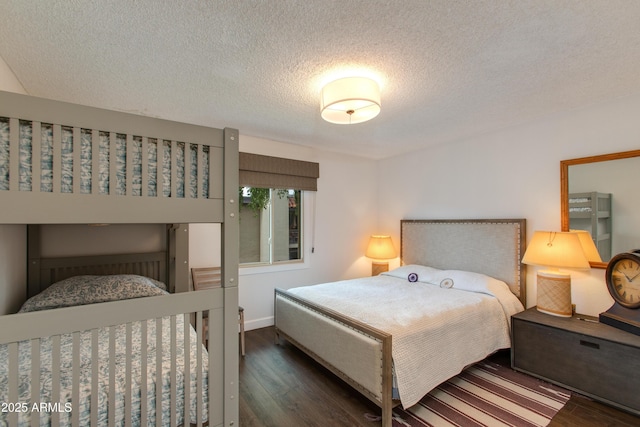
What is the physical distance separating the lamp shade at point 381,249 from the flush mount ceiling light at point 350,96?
7.43ft

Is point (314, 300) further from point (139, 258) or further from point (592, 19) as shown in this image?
point (592, 19)

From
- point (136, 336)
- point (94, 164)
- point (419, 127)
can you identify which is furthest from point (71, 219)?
point (419, 127)

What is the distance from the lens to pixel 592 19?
4.67ft

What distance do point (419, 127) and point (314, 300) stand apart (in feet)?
6.76

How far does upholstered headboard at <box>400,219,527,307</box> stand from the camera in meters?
2.89

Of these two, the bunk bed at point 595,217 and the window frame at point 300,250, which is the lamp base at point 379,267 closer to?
the window frame at point 300,250

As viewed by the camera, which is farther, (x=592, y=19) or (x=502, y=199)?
(x=502, y=199)

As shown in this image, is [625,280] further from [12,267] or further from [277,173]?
[12,267]

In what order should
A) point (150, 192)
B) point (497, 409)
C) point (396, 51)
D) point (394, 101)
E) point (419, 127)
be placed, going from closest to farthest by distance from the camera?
point (150, 192) < point (396, 51) < point (497, 409) < point (394, 101) < point (419, 127)

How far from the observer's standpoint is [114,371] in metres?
1.10

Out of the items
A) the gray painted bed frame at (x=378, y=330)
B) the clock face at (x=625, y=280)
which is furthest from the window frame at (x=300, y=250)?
the clock face at (x=625, y=280)

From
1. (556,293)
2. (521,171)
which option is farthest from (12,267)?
(521,171)

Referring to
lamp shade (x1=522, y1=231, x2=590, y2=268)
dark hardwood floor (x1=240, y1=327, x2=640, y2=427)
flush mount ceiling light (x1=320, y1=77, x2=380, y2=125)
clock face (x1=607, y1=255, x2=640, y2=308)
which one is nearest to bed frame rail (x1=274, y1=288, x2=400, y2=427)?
dark hardwood floor (x1=240, y1=327, x2=640, y2=427)

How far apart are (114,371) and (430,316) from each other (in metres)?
1.93
